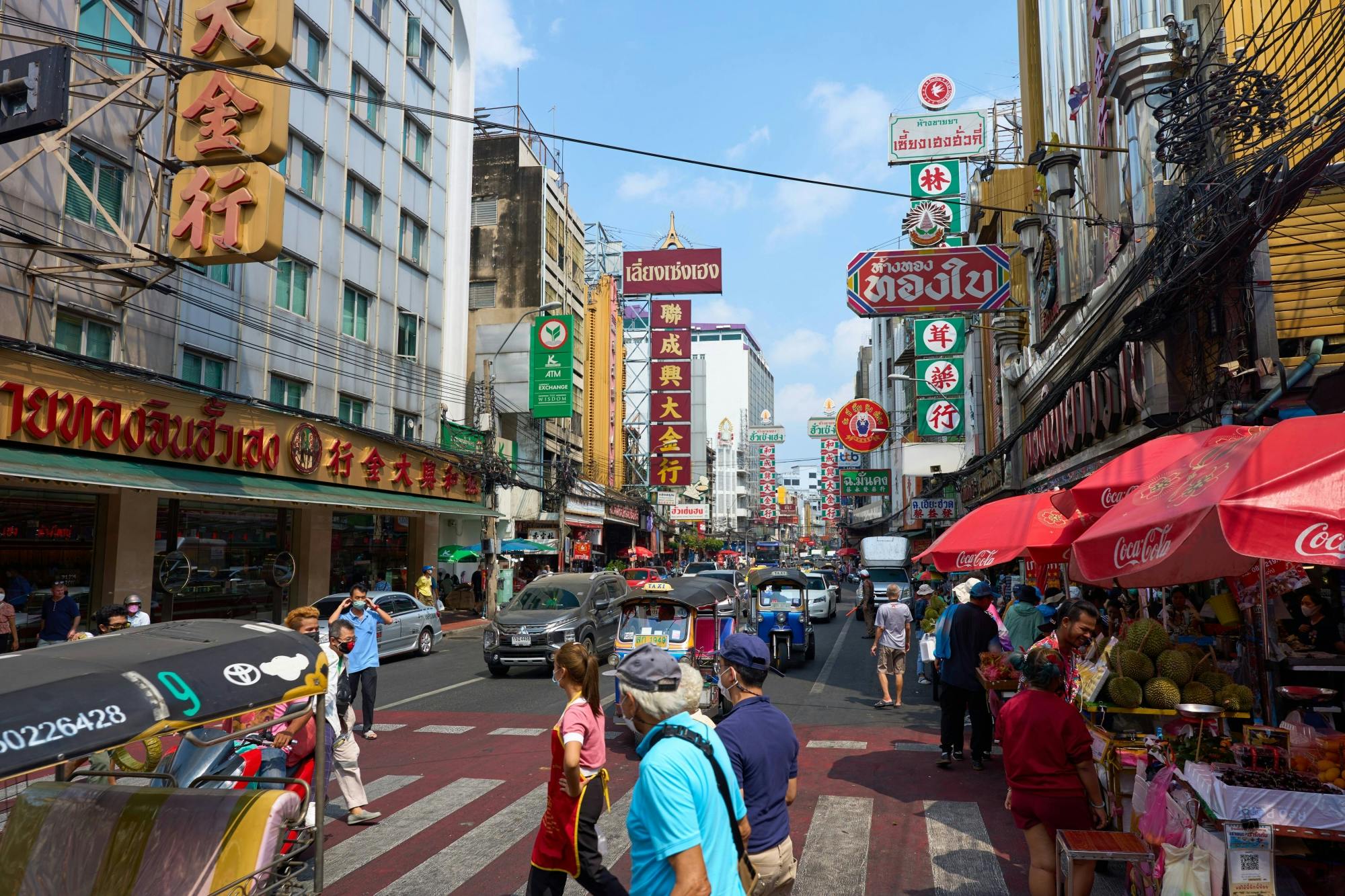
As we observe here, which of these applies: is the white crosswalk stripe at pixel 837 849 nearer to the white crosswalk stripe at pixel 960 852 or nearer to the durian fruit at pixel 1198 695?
the white crosswalk stripe at pixel 960 852

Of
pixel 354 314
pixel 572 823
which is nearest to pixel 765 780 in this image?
pixel 572 823

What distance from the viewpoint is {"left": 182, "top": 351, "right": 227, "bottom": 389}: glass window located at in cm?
1992

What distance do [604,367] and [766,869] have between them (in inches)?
1980

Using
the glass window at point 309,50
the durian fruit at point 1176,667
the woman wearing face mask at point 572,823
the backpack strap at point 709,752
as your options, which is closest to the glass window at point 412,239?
the glass window at point 309,50

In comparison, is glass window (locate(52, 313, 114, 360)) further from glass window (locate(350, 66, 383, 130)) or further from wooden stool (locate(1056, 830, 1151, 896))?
wooden stool (locate(1056, 830, 1151, 896))

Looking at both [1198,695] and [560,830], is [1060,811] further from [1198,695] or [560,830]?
[560,830]

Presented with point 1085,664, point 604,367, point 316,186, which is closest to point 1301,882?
point 1085,664

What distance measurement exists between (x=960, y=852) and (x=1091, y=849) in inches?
79.7

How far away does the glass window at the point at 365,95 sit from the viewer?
2667 centimetres

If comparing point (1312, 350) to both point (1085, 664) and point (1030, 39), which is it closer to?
point (1085, 664)

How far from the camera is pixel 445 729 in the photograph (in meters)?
11.8

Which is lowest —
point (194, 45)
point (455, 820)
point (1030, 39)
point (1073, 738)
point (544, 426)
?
point (455, 820)

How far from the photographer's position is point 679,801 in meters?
3.07

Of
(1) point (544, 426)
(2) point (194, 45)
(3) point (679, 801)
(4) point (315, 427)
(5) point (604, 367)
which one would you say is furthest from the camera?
(5) point (604, 367)
